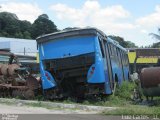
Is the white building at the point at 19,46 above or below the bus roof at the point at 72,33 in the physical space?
above

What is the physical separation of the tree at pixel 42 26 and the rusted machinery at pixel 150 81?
7465 cm

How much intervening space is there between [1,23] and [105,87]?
8329 cm

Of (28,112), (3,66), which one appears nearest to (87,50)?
(28,112)

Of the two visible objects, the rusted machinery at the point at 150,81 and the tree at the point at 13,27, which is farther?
the tree at the point at 13,27

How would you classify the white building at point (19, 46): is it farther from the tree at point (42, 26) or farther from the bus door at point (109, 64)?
the bus door at point (109, 64)

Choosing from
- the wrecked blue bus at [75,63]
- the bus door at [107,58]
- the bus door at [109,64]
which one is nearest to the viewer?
the wrecked blue bus at [75,63]

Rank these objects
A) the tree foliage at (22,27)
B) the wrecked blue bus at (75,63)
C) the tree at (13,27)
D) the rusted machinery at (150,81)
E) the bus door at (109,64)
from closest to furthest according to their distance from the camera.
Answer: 1. the rusted machinery at (150,81)
2. the wrecked blue bus at (75,63)
3. the bus door at (109,64)
4. the tree foliage at (22,27)
5. the tree at (13,27)

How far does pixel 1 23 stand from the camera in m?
96.1

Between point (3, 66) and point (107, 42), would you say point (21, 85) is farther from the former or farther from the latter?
point (107, 42)

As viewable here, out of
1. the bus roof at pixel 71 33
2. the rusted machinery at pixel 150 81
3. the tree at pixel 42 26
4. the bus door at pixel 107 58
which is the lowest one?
the rusted machinery at pixel 150 81

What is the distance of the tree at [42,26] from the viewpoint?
295 feet

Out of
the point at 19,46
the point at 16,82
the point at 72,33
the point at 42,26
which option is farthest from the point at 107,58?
the point at 42,26

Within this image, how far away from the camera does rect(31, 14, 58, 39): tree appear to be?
90000 mm

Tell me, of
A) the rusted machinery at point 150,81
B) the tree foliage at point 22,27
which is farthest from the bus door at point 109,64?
the tree foliage at point 22,27
